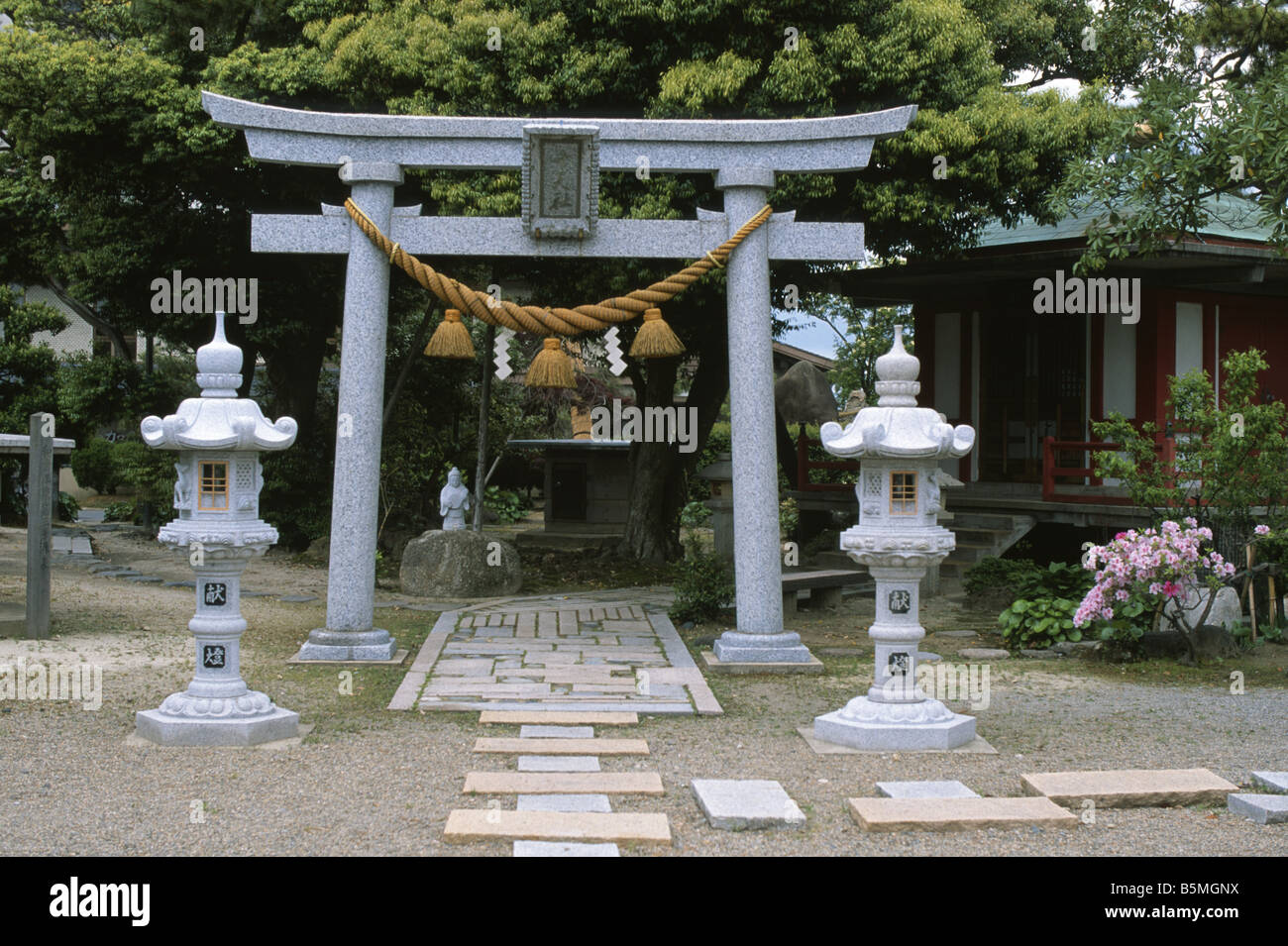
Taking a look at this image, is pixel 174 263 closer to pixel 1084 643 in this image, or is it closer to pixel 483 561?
pixel 483 561

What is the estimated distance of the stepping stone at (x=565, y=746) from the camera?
6832 mm

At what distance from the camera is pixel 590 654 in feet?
33.6

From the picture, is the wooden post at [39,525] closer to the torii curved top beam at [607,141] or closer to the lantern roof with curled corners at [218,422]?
the torii curved top beam at [607,141]

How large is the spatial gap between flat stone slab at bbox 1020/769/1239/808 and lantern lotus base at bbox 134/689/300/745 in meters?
4.21

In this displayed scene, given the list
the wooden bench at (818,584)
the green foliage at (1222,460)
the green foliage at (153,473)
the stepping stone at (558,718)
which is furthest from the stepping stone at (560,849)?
the green foliage at (153,473)

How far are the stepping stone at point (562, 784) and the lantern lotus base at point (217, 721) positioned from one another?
1.53m

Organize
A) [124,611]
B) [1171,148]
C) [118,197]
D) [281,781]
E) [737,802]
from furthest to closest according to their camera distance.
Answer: [118,197] → [124,611] → [1171,148] → [281,781] → [737,802]

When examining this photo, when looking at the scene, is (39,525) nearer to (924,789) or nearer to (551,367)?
(551,367)

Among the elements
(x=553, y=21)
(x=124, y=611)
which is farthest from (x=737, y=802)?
(x=553, y=21)

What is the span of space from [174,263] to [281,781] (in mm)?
12219

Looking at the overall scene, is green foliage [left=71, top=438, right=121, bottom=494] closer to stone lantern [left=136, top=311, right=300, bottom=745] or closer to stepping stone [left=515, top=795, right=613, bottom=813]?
stone lantern [left=136, top=311, right=300, bottom=745]

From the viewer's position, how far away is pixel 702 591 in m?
12.1

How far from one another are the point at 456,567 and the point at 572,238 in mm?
5723

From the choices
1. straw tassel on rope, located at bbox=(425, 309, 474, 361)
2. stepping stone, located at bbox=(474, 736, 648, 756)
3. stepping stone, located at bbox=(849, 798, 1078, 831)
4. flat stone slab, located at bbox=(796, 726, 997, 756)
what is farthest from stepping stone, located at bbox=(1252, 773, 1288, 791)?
straw tassel on rope, located at bbox=(425, 309, 474, 361)
